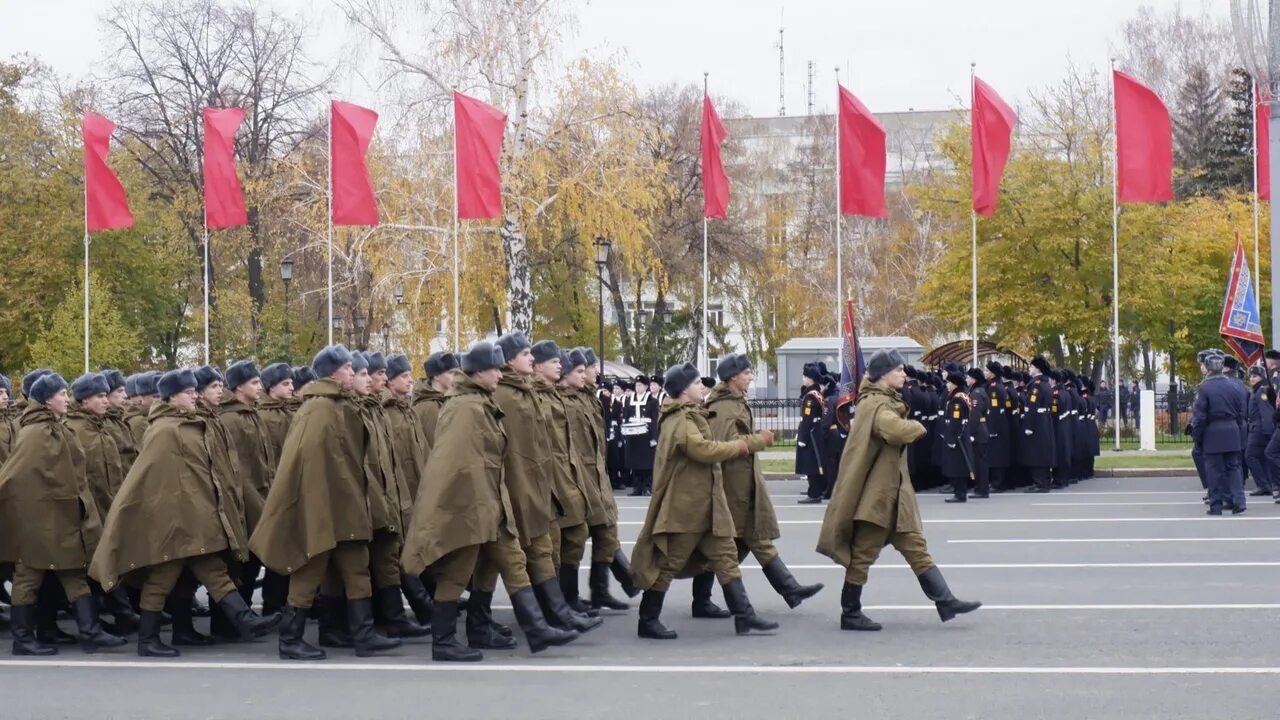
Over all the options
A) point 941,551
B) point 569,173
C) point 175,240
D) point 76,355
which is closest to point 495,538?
point 941,551

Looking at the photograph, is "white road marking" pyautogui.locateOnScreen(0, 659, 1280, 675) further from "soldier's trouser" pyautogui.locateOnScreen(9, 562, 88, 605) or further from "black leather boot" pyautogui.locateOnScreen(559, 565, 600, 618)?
"black leather boot" pyautogui.locateOnScreen(559, 565, 600, 618)

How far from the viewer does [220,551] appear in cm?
998

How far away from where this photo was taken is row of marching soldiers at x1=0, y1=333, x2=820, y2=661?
31.6 ft

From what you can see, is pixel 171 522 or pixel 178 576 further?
pixel 178 576

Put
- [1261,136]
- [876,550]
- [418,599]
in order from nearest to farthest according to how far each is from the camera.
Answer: [876,550], [418,599], [1261,136]

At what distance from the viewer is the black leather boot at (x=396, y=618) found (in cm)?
1043

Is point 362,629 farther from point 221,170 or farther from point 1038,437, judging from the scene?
point 221,170

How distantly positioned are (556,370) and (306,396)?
1944 millimetres

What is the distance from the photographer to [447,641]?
959 cm

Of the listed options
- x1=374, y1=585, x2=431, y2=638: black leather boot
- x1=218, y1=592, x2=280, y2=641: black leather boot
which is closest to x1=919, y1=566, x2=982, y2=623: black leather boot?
x1=374, y1=585, x2=431, y2=638: black leather boot

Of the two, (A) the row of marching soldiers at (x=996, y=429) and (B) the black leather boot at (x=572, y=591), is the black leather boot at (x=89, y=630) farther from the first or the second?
(A) the row of marching soldiers at (x=996, y=429)

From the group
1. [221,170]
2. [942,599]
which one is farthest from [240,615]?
[221,170]

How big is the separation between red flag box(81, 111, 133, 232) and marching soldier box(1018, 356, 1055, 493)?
712 inches

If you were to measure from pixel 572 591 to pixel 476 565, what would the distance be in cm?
160
